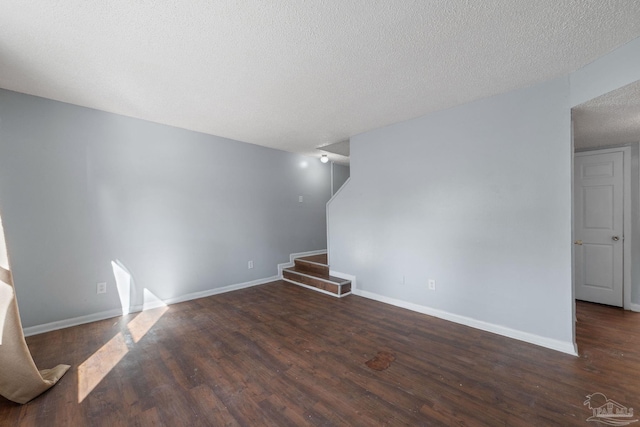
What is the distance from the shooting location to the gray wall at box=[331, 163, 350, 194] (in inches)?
234

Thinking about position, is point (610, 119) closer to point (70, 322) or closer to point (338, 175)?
point (338, 175)

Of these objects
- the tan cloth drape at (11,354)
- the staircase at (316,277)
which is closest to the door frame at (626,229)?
the staircase at (316,277)

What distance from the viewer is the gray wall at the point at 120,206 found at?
2625 mm

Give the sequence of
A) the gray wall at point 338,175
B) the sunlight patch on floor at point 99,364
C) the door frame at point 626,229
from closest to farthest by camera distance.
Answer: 1. the sunlight patch on floor at point 99,364
2. the door frame at point 626,229
3. the gray wall at point 338,175

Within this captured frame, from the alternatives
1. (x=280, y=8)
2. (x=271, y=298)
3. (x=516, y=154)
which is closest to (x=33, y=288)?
(x=271, y=298)

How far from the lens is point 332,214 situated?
14.1 ft

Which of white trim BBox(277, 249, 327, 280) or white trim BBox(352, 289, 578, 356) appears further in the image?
white trim BBox(277, 249, 327, 280)

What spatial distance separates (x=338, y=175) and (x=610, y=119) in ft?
14.2

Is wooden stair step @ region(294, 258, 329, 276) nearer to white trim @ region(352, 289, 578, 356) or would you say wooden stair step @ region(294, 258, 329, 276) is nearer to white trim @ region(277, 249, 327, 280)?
white trim @ region(277, 249, 327, 280)

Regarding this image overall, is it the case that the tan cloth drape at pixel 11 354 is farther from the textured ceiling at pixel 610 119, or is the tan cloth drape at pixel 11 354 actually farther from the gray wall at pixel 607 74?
the textured ceiling at pixel 610 119

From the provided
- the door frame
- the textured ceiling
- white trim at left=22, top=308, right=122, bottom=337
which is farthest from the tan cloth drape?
the door frame

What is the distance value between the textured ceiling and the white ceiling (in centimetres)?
34

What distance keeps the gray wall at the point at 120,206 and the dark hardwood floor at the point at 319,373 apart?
1.95ft

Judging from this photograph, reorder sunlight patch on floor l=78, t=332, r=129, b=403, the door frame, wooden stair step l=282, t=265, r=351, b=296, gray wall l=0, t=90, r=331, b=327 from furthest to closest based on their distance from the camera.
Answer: wooden stair step l=282, t=265, r=351, b=296 → the door frame → gray wall l=0, t=90, r=331, b=327 → sunlight patch on floor l=78, t=332, r=129, b=403
